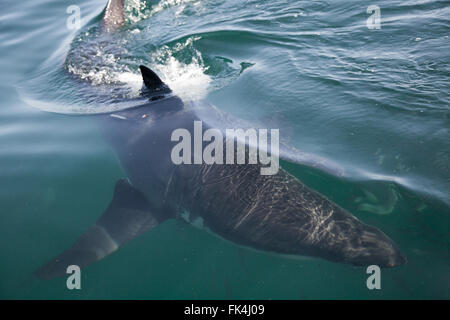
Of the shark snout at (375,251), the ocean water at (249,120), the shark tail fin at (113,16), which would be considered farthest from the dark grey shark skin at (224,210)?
the shark tail fin at (113,16)

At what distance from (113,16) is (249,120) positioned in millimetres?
7725

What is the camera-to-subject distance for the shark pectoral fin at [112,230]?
5.27 m

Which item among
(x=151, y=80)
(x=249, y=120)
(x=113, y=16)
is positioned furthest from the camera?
(x=113, y=16)

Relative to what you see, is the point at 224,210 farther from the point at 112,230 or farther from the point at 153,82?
the point at 153,82

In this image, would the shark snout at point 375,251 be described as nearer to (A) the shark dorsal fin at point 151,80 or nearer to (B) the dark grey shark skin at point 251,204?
(B) the dark grey shark skin at point 251,204

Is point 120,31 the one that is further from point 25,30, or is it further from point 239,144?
point 239,144

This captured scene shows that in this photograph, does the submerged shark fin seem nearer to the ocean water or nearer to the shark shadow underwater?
the shark shadow underwater

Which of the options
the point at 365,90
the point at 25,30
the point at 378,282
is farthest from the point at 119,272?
the point at 25,30

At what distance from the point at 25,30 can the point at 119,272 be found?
12.1 metres

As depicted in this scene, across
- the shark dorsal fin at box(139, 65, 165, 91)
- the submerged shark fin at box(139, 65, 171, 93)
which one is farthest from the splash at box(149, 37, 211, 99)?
the shark dorsal fin at box(139, 65, 165, 91)

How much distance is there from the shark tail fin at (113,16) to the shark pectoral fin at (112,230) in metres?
8.03

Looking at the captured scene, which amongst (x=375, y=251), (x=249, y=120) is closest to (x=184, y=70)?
(x=249, y=120)

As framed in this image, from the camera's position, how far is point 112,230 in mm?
5785

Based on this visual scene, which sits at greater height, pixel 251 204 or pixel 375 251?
pixel 251 204
